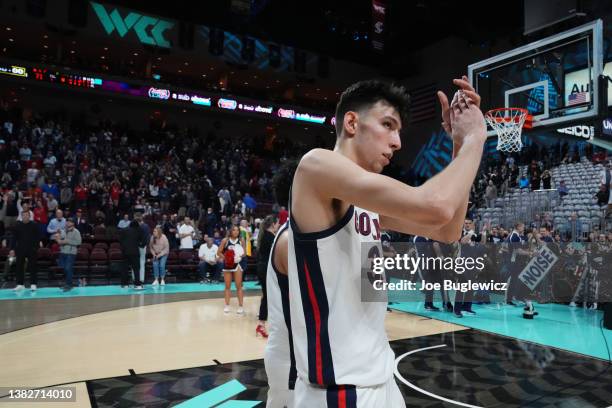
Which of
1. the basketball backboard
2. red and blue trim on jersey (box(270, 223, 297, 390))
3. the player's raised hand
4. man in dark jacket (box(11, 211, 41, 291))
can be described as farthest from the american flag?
man in dark jacket (box(11, 211, 41, 291))

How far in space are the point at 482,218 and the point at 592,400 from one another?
44.2ft

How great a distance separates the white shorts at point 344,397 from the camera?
1.33 metres

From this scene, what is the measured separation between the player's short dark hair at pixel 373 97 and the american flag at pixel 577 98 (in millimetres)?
7206

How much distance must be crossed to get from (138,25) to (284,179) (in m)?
22.4

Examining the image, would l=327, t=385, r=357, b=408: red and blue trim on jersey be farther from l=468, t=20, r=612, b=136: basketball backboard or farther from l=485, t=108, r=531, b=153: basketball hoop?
l=485, t=108, r=531, b=153: basketball hoop

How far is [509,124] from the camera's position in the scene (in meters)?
7.97

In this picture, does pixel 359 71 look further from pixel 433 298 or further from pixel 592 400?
pixel 592 400

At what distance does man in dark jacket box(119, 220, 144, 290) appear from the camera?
11.9 m

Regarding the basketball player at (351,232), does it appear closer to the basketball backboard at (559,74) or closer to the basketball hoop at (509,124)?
the basketball backboard at (559,74)

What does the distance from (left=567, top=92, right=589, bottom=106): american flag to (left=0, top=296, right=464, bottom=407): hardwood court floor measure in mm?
4257

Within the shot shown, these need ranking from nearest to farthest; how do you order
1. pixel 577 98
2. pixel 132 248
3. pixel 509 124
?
pixel 577 98
pixel 509 124
pixel 132 248

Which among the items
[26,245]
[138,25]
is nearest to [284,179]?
[26,245]

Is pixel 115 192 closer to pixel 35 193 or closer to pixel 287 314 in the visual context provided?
pixel 35 193

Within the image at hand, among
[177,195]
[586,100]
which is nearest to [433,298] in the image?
[586,100]
